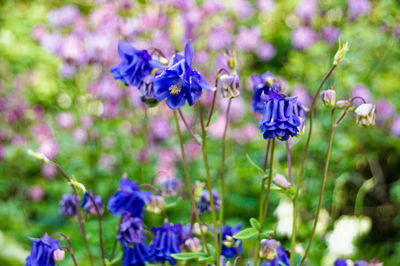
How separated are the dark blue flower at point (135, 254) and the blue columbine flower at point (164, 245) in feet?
0.10

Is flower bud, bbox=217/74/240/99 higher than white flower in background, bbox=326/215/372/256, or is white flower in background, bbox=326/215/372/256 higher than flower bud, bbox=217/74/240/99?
white flower in background, bbox=326/215/372/256

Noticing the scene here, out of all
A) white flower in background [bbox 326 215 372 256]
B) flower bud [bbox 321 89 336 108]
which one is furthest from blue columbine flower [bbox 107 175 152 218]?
white flower in background [bbox 326 215 372 256]

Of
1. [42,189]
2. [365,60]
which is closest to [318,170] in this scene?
[365,60]

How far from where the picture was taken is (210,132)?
3826mm

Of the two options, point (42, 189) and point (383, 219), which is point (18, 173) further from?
point (383, 219)

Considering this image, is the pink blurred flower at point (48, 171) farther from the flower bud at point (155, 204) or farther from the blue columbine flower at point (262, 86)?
the blue columbine flower at point (262, 86)

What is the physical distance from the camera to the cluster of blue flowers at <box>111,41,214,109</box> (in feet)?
3.83

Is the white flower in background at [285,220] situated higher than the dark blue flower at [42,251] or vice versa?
the white flower in background at [285,220]

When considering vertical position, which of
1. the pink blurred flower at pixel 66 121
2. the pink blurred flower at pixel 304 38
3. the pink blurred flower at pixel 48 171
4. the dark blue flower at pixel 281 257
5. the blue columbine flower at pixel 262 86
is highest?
the pink blurred flower at pixel 304 38

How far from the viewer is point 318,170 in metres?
3.15

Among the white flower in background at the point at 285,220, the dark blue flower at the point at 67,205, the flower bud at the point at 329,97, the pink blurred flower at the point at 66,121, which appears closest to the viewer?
the flower bud at the point at 329,97

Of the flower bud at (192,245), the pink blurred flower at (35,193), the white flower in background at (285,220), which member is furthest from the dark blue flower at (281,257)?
the pink blurred flower at (35,193)

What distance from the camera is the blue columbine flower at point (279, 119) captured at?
1124 millimetres

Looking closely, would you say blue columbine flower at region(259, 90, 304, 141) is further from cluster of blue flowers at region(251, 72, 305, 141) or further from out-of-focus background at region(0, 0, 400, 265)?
out-of-focus background at region(0, 0, 400, 265)
